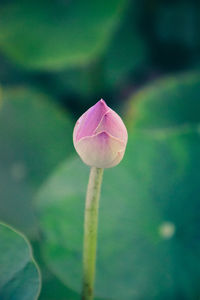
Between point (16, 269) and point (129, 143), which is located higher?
point (129, 143)

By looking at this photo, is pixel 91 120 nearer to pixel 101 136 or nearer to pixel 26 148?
pixel 101 136

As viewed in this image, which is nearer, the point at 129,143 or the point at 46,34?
the point at 129,143

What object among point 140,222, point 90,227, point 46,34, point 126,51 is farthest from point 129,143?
point 126,51

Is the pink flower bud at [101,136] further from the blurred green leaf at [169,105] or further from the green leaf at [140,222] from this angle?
the blurred green leaf at [169,105]

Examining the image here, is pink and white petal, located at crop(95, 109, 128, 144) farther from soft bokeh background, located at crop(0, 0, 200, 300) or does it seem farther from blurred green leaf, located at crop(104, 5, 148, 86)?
blurred green leaf, located at crop(104, 5, 148, 86)

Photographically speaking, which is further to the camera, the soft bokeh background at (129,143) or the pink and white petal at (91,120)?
the soft bokeh background at (129,143)

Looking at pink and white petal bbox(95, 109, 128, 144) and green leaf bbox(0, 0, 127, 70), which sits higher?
green leaf bbox(0, 0, 127, 70)

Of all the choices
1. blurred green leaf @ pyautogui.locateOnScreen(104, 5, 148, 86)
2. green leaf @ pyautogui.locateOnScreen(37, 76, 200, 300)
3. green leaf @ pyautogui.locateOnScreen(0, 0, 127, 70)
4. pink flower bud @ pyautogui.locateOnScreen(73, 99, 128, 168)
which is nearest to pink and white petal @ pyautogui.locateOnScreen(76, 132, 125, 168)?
pink flower bud @ pyautogui.locateOnScreen(73, 99, 128, 168)

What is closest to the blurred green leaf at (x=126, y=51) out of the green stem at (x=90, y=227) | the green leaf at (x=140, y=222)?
the green leaf at (x=140, y=222)
